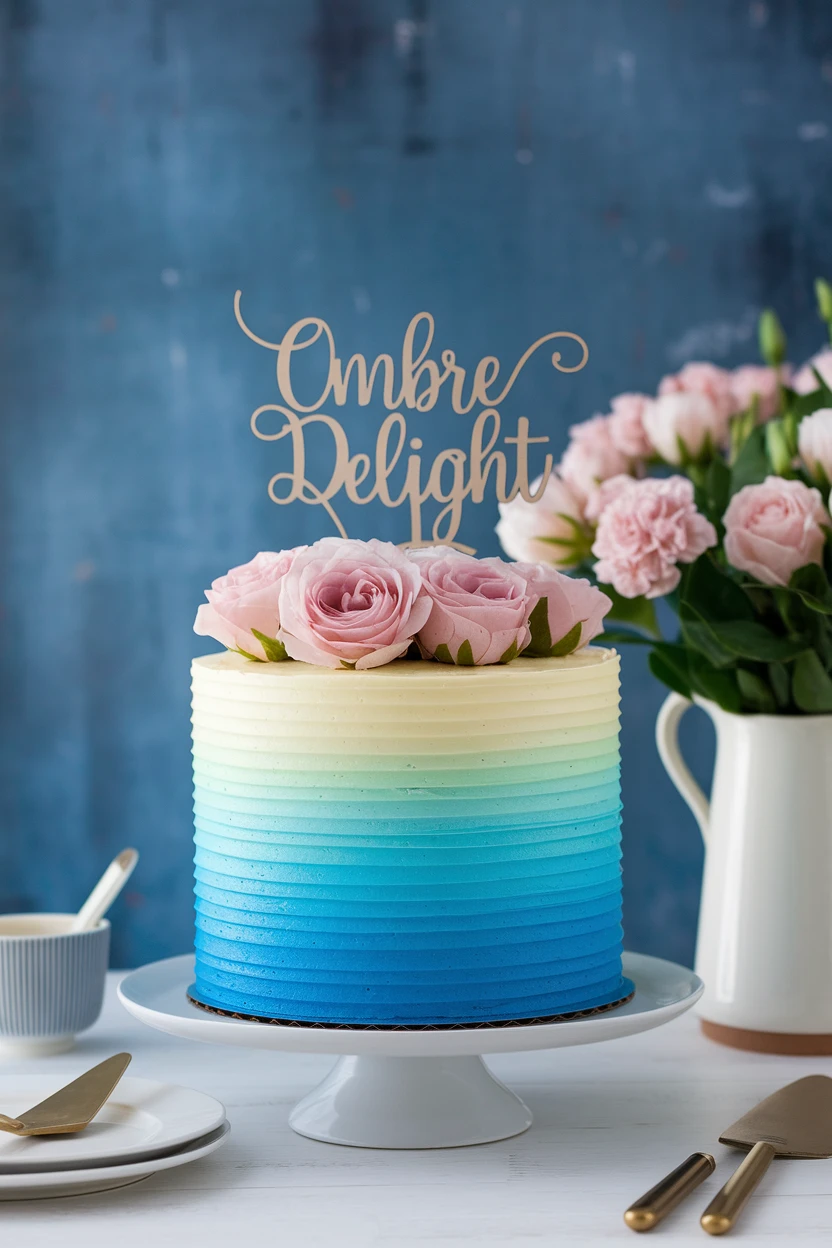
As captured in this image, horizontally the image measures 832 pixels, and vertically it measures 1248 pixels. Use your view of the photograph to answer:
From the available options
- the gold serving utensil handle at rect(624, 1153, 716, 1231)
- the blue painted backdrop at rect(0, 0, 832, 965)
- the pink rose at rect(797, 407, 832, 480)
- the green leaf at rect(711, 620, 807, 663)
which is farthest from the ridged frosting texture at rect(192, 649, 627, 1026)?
the blue painted backdrop at rect(0, 0, 832, 965)

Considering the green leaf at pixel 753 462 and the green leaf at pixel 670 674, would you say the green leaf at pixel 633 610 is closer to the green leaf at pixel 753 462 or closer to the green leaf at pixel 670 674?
the green leaf at pixel 670 674

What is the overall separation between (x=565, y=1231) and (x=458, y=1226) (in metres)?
0.06

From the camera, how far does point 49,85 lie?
2600 millimetres

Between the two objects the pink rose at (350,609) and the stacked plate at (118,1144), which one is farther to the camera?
the pink rose at (350,609)

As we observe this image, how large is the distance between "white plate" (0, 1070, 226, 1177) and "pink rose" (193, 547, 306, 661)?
304 millimetres

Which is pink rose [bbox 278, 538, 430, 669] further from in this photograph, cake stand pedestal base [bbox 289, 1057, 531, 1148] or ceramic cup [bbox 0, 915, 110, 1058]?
ceramic cup [bbox 0, 915, 110, 1058]

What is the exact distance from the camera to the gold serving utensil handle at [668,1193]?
30.3 inches

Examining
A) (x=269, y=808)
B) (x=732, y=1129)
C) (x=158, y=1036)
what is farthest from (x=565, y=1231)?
(x=158, y=1036)

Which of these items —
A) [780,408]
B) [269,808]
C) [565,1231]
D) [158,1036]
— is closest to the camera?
[565,1231]

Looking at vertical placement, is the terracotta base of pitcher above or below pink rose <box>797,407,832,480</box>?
below

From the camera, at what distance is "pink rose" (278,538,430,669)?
903 millimetres

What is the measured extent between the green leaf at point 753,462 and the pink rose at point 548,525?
0.53 ft

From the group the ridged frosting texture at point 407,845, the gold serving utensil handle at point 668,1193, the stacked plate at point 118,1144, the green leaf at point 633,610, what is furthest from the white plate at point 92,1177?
the green leaf at point 633,610

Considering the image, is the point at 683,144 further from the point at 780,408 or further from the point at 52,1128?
the point at 52,1128
